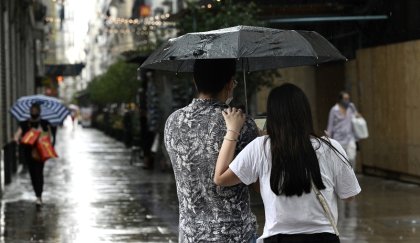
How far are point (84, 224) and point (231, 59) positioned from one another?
27.7 feet

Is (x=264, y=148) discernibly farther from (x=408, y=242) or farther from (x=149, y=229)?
(x=149, y=229)

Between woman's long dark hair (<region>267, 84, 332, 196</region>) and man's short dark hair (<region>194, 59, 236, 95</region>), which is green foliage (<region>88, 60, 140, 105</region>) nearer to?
man's short dark hair (<region>194, 59, 236, 95</region>)

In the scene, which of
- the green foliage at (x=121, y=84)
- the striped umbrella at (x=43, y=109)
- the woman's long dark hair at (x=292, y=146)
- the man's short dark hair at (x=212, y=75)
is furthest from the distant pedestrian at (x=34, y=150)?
the green foliage at (x=121, y=84)

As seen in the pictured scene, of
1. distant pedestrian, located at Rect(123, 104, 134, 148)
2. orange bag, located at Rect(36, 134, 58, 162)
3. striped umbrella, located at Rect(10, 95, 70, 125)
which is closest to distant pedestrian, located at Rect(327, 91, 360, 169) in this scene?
orange bag, located at Rect(36, 134, 58, 162)

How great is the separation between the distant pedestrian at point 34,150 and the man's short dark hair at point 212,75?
11113mm

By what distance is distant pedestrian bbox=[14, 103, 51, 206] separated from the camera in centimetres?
1576

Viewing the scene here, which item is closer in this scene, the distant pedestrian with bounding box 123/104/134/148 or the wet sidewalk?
the wet sidewalk

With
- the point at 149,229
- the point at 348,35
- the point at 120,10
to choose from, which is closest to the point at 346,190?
the point at 149,229

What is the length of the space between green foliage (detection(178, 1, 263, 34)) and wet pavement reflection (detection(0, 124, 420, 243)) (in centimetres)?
308

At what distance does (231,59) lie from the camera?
16.8ft

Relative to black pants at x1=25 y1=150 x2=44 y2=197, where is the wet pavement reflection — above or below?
below

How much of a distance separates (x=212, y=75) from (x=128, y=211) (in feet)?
33.4

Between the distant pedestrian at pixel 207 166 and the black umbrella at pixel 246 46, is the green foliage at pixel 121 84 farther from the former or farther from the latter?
the distant pedestrian at pixel 207 166

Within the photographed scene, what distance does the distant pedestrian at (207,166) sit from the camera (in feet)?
15.3
